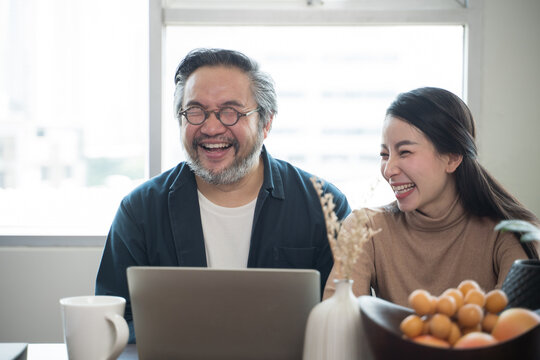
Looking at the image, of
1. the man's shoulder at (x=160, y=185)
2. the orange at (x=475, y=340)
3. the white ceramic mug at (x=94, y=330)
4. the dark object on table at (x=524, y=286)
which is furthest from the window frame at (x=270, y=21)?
the orange at (x=475, y=340)

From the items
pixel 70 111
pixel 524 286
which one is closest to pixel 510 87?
pixel 524 286

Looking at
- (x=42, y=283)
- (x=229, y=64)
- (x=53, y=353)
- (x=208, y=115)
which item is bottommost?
(x=42, y=283)

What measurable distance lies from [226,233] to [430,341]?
1.24 metres

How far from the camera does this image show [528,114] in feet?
8.95

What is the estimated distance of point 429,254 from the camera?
169 cm

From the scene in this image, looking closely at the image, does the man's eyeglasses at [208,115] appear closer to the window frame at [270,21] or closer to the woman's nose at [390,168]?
the woman's nose at [390,168]

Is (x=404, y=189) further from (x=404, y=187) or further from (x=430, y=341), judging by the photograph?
(x=430, y=341)

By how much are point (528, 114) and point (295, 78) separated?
1.23 m

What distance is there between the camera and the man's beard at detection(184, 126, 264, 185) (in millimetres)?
1965

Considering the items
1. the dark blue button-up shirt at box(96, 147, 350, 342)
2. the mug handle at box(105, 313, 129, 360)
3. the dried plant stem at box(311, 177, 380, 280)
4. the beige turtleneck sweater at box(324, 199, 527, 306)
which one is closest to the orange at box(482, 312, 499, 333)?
the dried plant stem at box(311, 177, 380, 280)

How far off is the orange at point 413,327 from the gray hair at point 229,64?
134 cm

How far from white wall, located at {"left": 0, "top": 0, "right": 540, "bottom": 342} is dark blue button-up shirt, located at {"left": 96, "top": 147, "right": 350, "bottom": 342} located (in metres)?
0.88

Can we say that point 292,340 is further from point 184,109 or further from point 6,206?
point 6,206

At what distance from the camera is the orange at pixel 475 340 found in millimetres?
768
